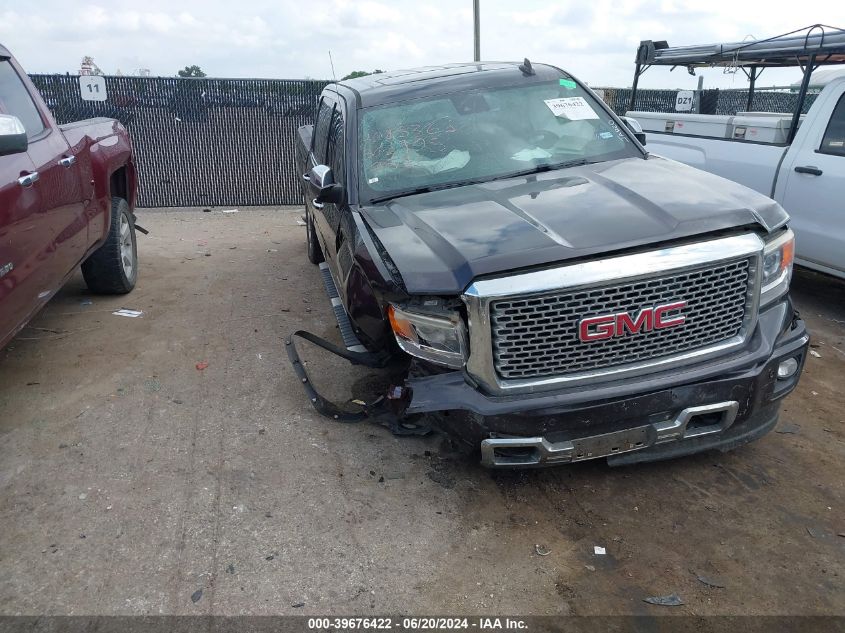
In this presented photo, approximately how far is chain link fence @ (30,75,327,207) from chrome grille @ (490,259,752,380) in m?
7.88

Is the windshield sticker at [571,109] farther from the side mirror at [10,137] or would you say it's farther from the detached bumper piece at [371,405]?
the side mirror at [10,137]

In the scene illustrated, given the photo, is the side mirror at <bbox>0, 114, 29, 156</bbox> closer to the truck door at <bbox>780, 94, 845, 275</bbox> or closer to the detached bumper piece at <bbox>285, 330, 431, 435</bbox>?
the detached bumper piece at <bbox>285, 330, 431, 435</bbox>

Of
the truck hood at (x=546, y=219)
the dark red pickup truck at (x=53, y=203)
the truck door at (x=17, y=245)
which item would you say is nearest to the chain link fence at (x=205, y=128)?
the dark red pickup truck at (x=53, y=203)

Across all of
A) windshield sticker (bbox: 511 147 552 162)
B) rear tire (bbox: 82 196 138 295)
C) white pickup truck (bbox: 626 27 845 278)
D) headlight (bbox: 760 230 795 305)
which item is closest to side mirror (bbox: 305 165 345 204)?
windshield sticker (bbox: 511 147 552 162)

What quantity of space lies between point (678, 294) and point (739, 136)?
4.10 metres


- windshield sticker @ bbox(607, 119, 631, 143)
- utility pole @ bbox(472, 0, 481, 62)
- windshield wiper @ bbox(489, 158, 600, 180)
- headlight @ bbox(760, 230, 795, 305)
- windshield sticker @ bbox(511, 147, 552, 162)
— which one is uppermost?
utility pole @ bbox(472, 0, 481, 62)

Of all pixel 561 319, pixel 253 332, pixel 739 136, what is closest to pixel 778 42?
pixel 739 136

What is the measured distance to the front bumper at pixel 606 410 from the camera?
9.31 feet

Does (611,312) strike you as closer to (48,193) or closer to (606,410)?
(606,410)

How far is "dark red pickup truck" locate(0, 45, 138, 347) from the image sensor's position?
3.64 meters

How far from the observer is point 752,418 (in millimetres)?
3199

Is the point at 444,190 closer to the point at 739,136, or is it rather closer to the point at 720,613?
the point at 720,613

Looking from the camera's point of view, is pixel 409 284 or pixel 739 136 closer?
pixel 409 284

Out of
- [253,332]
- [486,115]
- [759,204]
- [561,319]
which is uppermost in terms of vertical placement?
[486,115]
